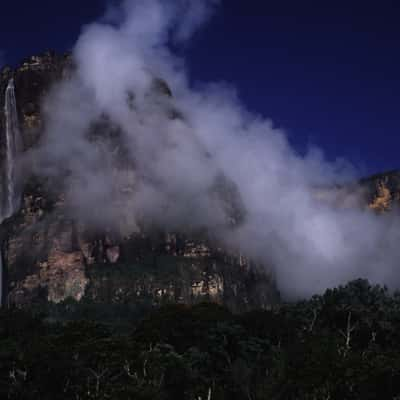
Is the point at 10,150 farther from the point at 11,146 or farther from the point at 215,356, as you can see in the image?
the point at 215,356

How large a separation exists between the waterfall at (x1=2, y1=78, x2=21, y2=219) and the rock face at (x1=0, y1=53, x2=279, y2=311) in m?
2.00

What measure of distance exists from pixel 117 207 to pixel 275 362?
12799cm

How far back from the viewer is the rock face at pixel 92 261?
537 feet

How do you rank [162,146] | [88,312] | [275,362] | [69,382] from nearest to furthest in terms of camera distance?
[69,382], [275,362], [88,312], [162,146]

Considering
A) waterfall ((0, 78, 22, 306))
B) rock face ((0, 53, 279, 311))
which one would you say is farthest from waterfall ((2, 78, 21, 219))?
rock face ((0, 53, 279, 311))

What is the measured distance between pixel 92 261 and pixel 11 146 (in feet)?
133

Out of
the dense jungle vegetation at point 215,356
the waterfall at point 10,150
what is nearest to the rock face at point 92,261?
the waterfall at point 10,150

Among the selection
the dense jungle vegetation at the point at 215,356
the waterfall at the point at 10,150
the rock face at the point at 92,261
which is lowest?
the dense jungle vegetation at the point at 215,356

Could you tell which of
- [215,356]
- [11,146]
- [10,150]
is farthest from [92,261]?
[215,356]

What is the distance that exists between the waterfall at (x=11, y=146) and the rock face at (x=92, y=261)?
6.55ft

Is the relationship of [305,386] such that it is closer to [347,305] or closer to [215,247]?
[347,305]

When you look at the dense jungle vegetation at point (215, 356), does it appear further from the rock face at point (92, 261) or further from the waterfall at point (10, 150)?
the waterfall at point (10, 150)

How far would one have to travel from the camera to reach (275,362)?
5472 cm

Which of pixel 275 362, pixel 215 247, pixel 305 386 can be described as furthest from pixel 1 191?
pixel 305 386
